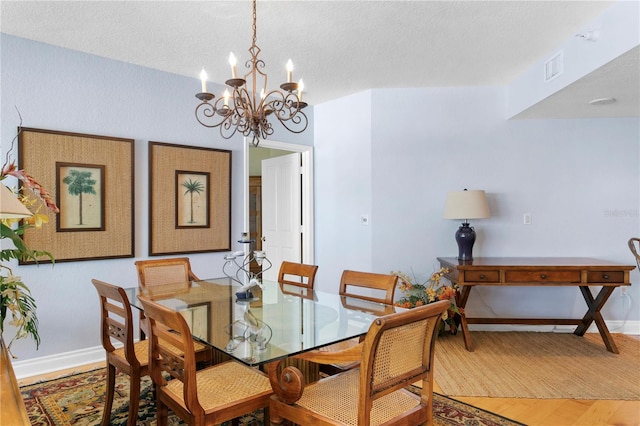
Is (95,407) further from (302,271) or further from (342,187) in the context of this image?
(342,187)

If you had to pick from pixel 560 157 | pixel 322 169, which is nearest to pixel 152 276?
pixel 322 169

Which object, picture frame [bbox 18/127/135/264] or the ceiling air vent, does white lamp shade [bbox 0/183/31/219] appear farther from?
the ceiling air vent

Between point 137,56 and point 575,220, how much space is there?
4.27 m

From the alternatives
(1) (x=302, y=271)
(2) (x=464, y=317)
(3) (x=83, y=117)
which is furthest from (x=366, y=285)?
(3) (x=83, y=117)

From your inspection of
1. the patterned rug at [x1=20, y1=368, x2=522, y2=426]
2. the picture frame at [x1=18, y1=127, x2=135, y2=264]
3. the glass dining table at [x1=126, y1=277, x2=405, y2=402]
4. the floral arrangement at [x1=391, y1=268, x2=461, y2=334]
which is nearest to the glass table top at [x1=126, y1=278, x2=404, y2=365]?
the glass dining table at [x1=126, y1=277, x2=405, y2=402]

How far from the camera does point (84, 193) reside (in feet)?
10.1

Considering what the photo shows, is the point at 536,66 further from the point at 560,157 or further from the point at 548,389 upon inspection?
the point at 548,389

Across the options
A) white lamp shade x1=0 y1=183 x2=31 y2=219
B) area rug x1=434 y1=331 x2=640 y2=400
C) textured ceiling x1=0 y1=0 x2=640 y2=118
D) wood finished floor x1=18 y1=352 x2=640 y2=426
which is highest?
textured ceiling x1=0 y1=0 x2=640 y2=118

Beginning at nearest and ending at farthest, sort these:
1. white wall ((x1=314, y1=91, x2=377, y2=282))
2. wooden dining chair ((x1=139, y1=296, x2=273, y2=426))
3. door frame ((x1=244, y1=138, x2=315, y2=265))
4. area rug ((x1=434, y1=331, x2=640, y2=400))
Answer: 1. wooden dining chair ((x1=139, y1=296, x2=273, y2=426))
2. area rug ((x1=434, y1=331, x2=640, y2=400))
3. white wall ((x1=314, y1=91, x2=377, y2=282))
4. door frame ((x1=244, y1=138, x2=315, y2=265))

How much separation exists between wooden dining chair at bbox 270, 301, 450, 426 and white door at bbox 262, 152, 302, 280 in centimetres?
313

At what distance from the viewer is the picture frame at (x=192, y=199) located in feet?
11.8

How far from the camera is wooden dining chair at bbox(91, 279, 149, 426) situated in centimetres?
188

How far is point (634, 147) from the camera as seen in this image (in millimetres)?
3877

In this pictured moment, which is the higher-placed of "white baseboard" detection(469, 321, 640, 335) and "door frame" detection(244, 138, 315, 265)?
"door frame" detection(244, 138, 315, 265)
